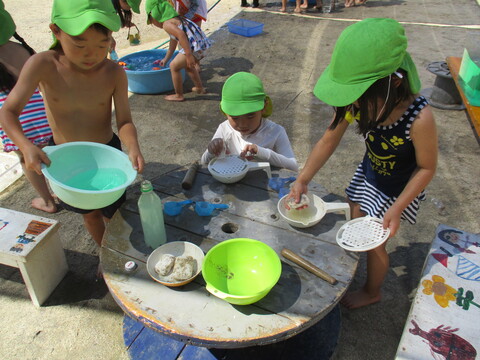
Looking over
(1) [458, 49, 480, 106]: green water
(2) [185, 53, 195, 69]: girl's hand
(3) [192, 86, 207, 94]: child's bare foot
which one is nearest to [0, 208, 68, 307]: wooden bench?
(2) [185, 53, 195, 69]: girl's hand

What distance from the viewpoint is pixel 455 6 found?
8641 mm

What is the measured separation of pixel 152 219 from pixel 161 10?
3.66m

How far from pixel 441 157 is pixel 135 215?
10.3ft

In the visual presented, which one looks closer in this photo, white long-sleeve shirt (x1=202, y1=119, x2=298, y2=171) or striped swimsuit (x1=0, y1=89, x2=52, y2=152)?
white long-sleeve shirt (x1=202, y1=119, x2=298, y2=171)

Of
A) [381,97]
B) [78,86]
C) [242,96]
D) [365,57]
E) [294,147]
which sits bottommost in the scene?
[294,147]

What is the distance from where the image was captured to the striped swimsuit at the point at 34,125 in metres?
2.60

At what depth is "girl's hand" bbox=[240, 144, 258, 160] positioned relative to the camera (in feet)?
7.34

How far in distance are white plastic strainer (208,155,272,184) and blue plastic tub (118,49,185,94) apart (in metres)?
3.08

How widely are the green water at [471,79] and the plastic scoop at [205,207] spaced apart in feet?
10.4

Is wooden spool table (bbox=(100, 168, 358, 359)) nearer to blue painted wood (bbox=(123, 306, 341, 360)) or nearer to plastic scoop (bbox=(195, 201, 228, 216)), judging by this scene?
plastic scoop (bbox=(195, 201, 228, 216))

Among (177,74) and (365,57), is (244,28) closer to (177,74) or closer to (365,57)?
(177,74)

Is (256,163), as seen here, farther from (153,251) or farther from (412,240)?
(412,240)

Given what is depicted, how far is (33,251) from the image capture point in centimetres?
215

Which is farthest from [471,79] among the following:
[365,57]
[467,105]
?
[365,57]
